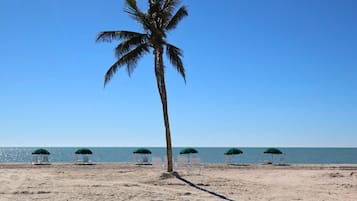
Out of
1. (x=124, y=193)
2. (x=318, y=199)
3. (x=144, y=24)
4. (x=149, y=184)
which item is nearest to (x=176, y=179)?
(x=149, y=184)

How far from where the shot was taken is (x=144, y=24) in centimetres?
2044

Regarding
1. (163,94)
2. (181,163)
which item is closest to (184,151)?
(181,163)

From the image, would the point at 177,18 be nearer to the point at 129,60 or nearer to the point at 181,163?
the point at 129,60

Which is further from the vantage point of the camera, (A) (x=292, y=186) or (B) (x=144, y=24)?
(B) (x=144, y=24)

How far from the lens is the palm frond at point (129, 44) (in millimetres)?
20656

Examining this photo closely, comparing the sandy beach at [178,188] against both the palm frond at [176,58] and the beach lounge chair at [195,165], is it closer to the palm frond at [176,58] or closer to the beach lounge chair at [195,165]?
the beach lounge chair at [195,165]

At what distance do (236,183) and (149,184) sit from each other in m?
3.59

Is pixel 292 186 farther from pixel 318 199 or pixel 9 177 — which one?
pixel 9 177

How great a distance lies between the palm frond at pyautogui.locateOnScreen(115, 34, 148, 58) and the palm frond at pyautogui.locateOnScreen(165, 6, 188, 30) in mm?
1332

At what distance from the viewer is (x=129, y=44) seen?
20.7 meters

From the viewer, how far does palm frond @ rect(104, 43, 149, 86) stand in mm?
Answer: 20766

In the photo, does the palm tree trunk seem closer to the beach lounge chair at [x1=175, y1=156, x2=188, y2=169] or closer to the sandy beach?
the sandy beach

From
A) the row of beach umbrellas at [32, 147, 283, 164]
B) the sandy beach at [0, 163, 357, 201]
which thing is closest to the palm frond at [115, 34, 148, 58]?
the sandy beach at [0, 163, 357, 201]

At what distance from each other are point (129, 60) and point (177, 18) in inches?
126
